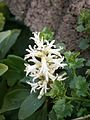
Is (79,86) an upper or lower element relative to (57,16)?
lower

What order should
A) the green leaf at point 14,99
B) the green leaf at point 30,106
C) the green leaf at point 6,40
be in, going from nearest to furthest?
the green leaf at point 30,106, the green leaf at point 14,99, the green leaf at point 6,40

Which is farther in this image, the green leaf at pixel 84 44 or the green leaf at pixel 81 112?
the green leaf at pixel 84 44

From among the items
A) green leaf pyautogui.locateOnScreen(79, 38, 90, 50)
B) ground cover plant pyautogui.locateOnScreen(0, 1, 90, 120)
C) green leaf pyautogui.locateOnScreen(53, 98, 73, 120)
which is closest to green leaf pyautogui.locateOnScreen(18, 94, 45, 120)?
ground cover plant pyautogui.locateOnScreen(0, 1, 90, 120)

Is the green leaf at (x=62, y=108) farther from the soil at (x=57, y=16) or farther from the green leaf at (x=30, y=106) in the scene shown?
the soil at (x=57, y=16)

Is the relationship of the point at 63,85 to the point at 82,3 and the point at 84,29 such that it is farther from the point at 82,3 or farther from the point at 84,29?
the point at 82,3

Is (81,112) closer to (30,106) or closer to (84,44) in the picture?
(30,106)

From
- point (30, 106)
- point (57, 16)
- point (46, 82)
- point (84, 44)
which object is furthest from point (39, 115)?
point (57, 16)

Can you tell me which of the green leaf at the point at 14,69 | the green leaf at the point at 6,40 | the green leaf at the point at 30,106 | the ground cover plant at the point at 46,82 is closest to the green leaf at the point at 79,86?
the ground cover plant at the point at 46,82

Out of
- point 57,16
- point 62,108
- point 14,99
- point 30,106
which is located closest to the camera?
point 62,108
